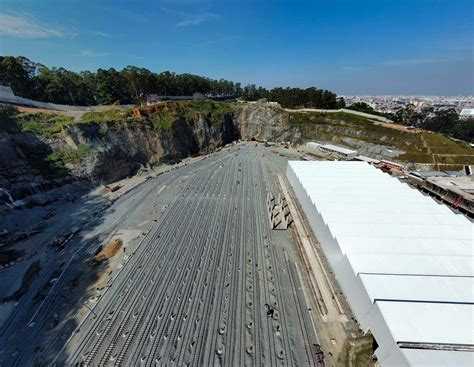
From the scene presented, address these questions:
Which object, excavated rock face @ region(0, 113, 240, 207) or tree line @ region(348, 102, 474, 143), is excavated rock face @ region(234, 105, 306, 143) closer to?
excavated rock face @ region(0, 113, 240, 207)

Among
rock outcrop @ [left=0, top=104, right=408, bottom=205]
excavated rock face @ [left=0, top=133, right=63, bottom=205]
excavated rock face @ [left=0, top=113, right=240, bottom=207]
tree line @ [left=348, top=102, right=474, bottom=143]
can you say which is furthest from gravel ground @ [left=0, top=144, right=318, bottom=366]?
tree line @ [left=348, top=102, right=474, bottom=143]

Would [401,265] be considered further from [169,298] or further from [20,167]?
[20,167]

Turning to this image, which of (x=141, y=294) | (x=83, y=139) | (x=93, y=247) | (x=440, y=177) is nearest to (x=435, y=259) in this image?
(x=141, y=294)

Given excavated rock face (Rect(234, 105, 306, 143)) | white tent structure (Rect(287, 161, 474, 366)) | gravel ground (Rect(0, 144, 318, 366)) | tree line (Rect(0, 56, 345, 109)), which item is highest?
tree line (Rect(0, 56, 345, 109))

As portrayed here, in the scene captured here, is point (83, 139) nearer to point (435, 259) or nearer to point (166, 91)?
point (166, 91)

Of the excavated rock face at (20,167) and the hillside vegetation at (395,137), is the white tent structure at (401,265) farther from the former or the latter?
the excavated rock face at (20,167)

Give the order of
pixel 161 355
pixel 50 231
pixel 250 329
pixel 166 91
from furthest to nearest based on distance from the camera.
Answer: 1. pixel 166 91
2. pixel 50 231
3. pixel 250 329
4. pixel 161 355

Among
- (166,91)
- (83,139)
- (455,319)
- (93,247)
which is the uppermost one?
(166,91)
